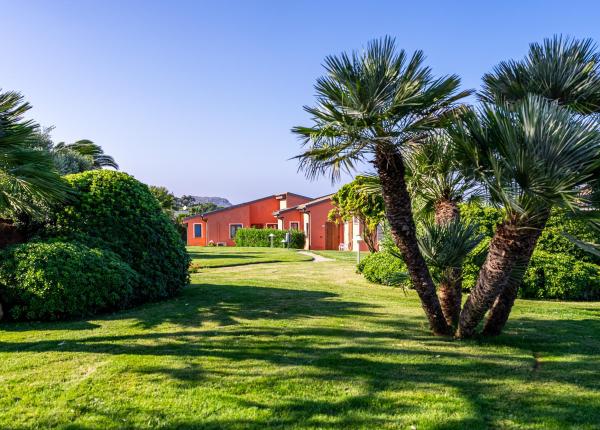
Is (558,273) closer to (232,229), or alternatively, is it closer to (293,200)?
(293,200)

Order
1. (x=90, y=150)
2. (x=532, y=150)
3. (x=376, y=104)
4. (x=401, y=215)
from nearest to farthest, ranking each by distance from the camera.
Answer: (x=532, y=150) → (x=376, y=104) → (x=401, y=215) → (x=90, y=150)

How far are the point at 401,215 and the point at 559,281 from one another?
25.2 feet

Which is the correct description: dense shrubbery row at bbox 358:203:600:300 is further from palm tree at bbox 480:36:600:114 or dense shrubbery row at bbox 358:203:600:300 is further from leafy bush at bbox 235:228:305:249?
leafy bush at bbox 235:228:305:249

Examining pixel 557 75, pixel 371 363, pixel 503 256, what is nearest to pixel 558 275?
pixel 503 256

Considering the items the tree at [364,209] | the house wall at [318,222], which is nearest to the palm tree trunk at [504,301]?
the tree at [364,209]

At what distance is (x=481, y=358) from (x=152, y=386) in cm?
381

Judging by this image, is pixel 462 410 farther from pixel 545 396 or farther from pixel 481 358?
pixel 481 358

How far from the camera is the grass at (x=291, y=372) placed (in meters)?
3.79

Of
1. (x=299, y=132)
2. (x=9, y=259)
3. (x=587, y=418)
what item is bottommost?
(x=587, y=418)

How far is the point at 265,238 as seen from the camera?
39250 mm

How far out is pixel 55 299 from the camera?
7504mm

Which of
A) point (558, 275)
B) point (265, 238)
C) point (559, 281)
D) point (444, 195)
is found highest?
point (444, 195)

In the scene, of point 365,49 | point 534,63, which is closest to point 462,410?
point 365,49

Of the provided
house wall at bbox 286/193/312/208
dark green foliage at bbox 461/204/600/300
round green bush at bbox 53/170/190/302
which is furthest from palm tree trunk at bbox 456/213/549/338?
house wall at bbox 286/193/312/208
